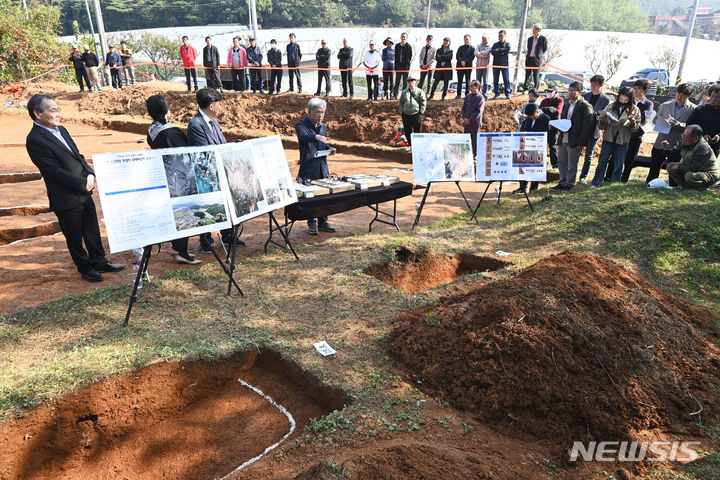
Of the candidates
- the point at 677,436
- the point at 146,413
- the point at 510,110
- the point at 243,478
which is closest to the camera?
the point at 243,478

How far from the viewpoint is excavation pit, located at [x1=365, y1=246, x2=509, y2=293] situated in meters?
6.44

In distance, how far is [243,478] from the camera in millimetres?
3047

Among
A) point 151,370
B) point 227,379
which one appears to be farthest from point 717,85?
point 151,370

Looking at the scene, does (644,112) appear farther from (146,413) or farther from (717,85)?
(146,413)

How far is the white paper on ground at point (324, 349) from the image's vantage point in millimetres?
4387

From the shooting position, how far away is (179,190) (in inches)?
183

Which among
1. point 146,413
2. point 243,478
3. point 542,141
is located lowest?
point 146,413

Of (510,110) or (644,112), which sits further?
(510,110)

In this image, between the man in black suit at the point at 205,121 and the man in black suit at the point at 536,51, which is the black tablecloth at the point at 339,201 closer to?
the man in black suit at the point at 205,121

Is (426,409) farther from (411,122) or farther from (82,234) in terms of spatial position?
(411,122)

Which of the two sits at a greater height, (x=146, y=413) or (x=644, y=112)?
(x=644, y=112)

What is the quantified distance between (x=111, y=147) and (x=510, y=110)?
13.4 m

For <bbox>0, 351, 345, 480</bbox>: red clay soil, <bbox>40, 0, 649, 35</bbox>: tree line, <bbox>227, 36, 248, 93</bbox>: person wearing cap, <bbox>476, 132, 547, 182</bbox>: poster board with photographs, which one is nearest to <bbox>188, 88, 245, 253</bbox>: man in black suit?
<bbox>0, 351, 345, 480</bbox>: red clay soil

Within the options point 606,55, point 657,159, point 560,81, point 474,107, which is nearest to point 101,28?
point 474,107
